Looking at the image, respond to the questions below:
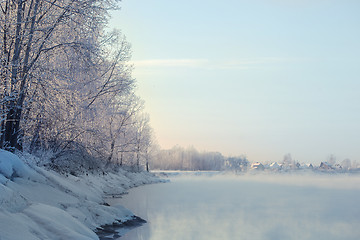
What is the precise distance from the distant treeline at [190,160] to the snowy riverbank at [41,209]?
111 m

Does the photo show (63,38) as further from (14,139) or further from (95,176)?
(95,176)

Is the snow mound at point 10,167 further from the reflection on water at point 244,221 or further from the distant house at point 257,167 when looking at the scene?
the distant house at point 257,167

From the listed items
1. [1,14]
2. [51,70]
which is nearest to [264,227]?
[51,70]

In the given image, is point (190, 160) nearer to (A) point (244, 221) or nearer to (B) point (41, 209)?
(A) point (244, 221)

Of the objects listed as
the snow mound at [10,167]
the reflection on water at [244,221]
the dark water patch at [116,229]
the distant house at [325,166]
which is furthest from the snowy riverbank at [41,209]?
the distant house at [325,166]

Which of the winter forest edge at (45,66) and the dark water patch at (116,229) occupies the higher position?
the winter forest edge at (45,66)

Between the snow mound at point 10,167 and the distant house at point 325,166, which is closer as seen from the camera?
the snow mound at point 10,167

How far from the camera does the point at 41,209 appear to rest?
905 centimetres

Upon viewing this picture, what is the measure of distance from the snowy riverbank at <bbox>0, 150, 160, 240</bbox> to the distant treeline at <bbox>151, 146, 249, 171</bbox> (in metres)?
111

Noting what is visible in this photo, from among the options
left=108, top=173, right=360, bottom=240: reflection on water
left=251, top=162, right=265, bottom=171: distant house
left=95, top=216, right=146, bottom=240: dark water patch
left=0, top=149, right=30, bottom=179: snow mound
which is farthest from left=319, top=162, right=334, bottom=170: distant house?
left=0, top=149, right=30, bottom=179: snow mound

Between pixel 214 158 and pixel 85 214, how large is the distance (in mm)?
138795

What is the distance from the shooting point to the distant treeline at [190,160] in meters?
130

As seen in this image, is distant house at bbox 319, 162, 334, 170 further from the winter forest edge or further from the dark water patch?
the dark water patch

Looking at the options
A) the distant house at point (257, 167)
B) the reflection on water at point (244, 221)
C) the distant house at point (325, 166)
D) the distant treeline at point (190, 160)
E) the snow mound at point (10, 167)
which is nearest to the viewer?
the snow mound at point (10, 167)
